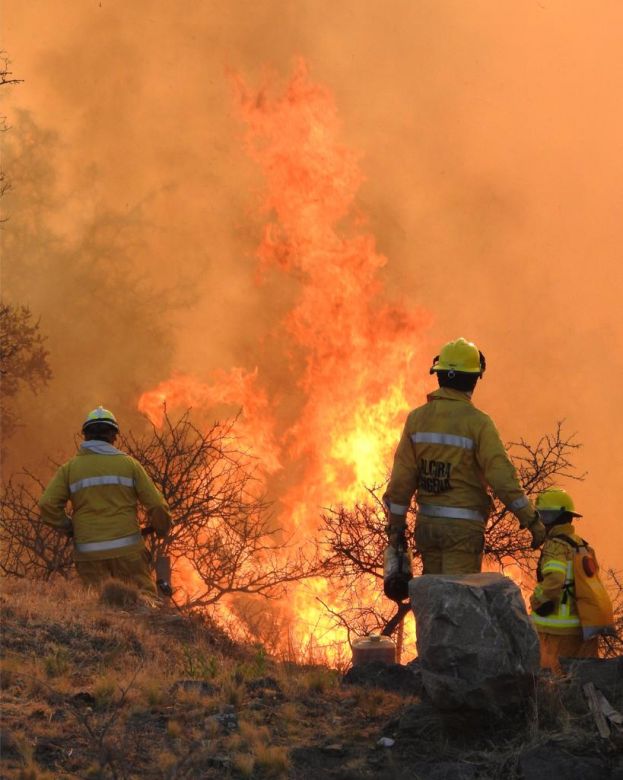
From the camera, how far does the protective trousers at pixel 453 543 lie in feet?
21.2

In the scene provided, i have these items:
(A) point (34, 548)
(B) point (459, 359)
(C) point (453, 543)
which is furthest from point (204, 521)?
(B) point (459, 359)

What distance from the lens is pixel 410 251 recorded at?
43.9 m

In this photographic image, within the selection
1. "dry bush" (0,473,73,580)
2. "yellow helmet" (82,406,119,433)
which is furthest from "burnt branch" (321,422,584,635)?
"yellow helmet" (82,406,119,433)

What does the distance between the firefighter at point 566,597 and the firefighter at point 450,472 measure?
59cm

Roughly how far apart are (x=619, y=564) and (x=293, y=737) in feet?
116

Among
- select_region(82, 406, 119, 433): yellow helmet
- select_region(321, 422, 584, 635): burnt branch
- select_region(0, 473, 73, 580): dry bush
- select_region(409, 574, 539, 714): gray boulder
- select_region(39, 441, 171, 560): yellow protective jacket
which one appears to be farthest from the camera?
select_region(0, 473, 73, 580): dry bush

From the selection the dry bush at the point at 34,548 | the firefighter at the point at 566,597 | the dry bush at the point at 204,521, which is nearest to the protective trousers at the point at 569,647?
the firefighter at the point at 566,597

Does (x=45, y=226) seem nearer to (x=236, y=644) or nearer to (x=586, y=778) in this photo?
(x=236, y=644)

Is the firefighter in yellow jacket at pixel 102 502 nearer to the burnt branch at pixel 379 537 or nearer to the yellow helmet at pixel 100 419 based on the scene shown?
the yellow helmet at pixel 100 419

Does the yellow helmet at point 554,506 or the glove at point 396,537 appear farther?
the yellow helmet at point 554,506

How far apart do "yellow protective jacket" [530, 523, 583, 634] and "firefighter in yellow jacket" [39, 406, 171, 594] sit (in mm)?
3079

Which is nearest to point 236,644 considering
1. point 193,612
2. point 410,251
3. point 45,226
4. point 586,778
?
point 193,612

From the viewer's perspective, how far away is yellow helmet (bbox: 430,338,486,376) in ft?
21.6

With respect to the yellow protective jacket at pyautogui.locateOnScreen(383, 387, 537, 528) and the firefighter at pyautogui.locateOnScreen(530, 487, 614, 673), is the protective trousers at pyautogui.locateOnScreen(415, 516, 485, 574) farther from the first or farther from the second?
the firefighter at pyautogui.locateOnScreen(530, 487, 614, 673)
